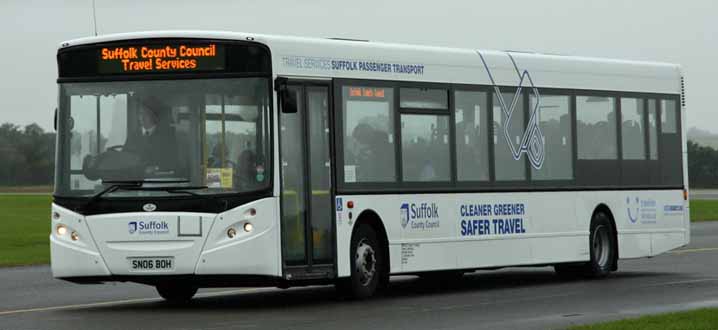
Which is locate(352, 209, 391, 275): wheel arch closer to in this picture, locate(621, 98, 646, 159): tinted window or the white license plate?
the white license plate

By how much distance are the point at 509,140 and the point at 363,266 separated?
363 centimetres

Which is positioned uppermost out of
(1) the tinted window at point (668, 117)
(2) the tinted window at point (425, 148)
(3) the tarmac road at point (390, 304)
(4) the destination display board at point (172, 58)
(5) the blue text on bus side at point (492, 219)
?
(4) the destination display board at point (172, 58)

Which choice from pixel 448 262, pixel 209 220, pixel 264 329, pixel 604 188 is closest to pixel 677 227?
pixel 604 188

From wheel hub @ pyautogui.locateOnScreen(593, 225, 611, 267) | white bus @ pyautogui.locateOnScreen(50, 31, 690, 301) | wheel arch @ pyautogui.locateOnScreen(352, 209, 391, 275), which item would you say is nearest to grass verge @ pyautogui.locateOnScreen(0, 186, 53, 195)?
wheel hub @ pyautogui.locateOnScreen(593, 225, 611, 267)

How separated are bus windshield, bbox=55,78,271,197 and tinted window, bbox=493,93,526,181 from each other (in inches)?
184

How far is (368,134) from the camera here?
18938 mm

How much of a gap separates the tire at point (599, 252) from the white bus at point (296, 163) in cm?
70

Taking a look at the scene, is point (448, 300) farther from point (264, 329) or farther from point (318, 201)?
point (264, 329)

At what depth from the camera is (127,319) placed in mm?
16109

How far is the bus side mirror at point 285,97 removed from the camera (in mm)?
17250

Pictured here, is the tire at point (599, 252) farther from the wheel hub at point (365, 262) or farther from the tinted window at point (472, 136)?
the wheel hub at point (365, 262)

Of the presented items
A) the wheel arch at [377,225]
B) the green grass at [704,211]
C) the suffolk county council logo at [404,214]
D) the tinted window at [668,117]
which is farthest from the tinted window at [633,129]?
the green grass at [704,211]

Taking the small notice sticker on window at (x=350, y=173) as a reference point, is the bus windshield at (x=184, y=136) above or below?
above

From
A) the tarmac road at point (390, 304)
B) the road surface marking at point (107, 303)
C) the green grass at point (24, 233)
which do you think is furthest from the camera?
the green grass at point (24, 233)
